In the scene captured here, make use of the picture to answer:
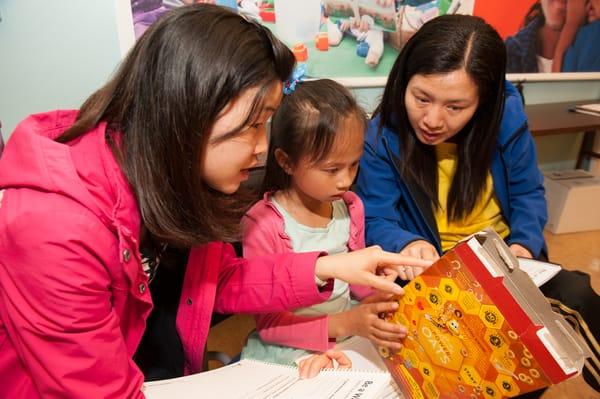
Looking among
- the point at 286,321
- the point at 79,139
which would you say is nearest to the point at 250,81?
the point at 79,139

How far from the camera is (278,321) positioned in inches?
33.9

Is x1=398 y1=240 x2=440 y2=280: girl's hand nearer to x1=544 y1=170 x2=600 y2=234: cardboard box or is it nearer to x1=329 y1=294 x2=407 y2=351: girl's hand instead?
x1=329 y1=294 x2=407 y2=351: girl's hand

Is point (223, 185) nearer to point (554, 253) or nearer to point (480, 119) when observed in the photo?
point (480, 119)

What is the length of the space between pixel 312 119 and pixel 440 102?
30 centimetres

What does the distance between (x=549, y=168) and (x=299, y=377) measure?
2.52 meters

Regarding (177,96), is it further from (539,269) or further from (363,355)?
(539,269)

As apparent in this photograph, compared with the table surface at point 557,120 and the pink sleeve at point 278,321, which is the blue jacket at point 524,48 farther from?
the pink sleeve at point 278,321

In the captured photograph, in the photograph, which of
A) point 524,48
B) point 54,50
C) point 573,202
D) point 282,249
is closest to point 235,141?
point 282,249

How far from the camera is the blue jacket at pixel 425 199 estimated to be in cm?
107

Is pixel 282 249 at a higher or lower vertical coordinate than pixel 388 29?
lower

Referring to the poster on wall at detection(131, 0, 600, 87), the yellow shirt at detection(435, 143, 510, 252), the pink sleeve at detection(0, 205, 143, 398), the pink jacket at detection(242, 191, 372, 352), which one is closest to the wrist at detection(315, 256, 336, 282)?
the pink jacket at detection(242, 191, 372, 352)

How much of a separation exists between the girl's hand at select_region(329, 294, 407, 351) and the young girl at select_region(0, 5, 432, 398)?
0.06 meters

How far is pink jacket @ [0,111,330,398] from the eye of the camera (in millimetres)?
505

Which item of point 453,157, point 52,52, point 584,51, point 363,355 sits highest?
point 52,52
